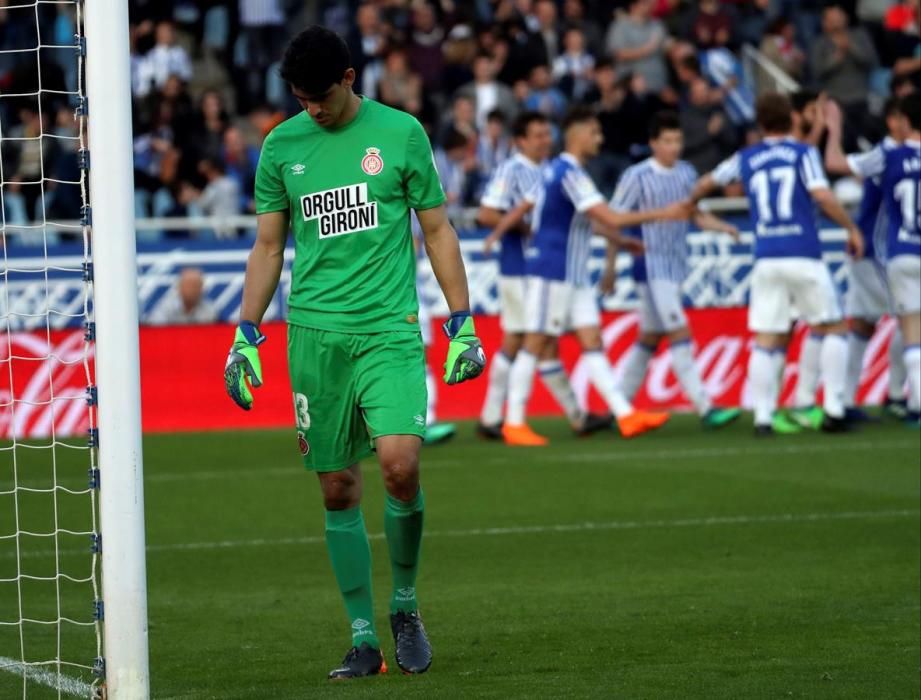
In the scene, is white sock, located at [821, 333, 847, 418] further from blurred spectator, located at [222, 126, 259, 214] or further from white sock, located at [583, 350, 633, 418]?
blurred spectator, located at [222, 126, 259, 214]

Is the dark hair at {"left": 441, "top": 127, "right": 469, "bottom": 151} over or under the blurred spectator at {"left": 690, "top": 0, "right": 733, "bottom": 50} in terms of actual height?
under

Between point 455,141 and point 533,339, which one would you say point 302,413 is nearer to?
point 533,339

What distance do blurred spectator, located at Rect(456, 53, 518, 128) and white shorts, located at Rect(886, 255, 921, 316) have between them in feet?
28.9

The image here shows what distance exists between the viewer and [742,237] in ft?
62.4

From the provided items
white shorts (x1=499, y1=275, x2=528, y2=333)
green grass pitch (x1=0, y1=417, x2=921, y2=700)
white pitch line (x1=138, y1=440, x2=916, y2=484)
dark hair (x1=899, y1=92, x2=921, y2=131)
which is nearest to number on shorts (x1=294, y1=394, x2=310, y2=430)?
green grass pitch (x1=0, y1=417, x2=921, y2=700)

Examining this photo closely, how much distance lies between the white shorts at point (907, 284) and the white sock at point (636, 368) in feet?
7.60

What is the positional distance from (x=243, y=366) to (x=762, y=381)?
8315mm

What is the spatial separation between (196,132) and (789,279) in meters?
9.48

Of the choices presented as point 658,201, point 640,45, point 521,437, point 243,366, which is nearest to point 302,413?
point 243,366

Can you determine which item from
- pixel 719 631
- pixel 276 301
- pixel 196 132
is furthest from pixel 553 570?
pixel 196 132

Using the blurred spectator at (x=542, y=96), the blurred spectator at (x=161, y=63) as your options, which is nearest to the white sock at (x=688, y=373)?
the blurred spectator at (x=542, y=96)

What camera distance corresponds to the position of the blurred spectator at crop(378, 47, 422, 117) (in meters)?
21.3

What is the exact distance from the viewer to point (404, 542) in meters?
6.32

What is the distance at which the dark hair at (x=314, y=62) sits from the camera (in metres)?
5.93
